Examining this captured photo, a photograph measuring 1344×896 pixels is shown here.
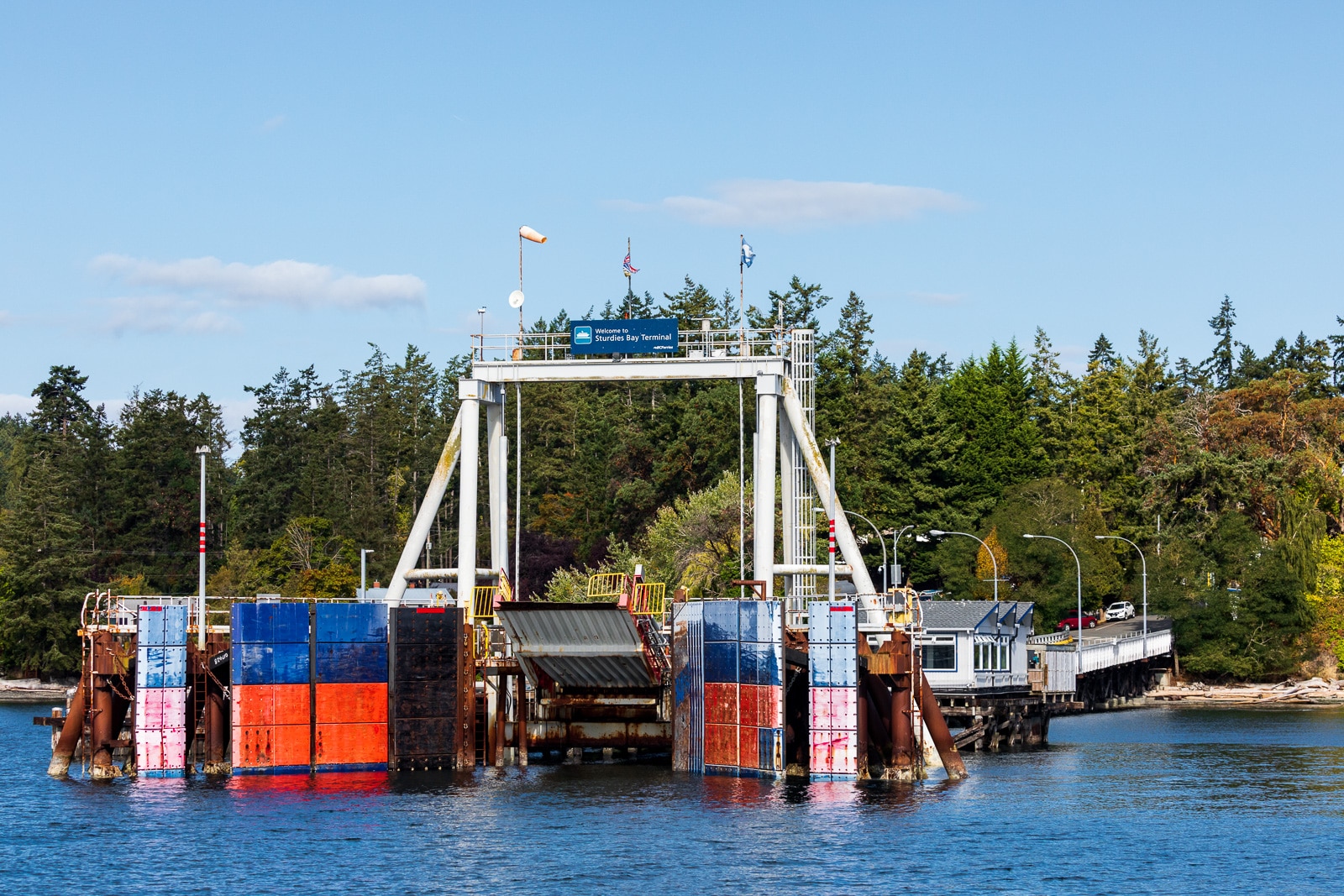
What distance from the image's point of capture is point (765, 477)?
176 ft

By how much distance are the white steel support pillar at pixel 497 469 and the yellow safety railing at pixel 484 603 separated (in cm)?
102

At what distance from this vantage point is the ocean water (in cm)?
3812

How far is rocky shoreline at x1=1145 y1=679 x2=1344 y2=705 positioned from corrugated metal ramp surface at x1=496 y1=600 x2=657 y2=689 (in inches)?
2381

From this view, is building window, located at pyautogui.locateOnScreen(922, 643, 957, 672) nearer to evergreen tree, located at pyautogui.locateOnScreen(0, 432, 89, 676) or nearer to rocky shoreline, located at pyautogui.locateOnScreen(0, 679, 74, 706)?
rocky shoreline, located at pyautogui.locateOnScreen(0, 679, 74, 706)

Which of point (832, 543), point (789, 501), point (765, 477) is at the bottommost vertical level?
point (832, 543)

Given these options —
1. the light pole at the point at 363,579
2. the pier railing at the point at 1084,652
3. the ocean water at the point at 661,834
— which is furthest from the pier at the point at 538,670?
the pier railing at the point at 1084,652

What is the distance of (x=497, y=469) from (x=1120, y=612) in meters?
67.4

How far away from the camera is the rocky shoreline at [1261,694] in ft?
338

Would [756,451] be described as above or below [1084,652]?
above

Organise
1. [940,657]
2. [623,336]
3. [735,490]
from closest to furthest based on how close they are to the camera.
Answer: [623,336] < [940,657] < [735,490]

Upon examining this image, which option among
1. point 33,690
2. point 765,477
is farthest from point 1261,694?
point 33,690

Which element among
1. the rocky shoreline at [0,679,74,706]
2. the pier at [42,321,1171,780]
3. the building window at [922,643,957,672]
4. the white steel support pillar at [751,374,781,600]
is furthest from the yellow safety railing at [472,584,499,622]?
the rocky shoreline at [0,679,74,706]

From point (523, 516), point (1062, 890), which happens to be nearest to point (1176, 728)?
point (1062, 890)

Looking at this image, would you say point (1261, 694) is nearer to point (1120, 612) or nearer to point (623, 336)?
point (1120, 612)
